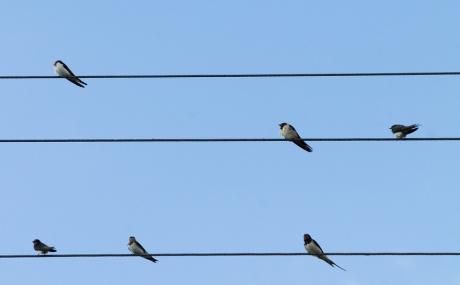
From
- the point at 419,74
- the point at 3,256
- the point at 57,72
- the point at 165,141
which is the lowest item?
the point at 3,256

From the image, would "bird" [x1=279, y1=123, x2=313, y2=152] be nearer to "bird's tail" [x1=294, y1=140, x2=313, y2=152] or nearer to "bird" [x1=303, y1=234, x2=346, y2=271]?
"bird's tail" [x1=294, y1=140, x2=313, y2=152]

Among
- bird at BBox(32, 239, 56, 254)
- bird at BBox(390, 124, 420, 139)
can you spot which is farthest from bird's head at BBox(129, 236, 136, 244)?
bird at BBox(390, 124, 420, 139)

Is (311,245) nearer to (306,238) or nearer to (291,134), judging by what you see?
(306,238)

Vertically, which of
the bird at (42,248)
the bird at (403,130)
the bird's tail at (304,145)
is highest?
the bird at (403,130)

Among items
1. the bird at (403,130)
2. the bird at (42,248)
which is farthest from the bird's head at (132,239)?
the bird at (403,130)

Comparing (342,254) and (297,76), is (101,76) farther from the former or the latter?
(342,254)

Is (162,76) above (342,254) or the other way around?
above

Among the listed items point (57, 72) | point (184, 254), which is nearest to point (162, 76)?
point (184, 254)

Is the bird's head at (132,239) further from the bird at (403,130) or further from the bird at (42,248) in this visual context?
the bird at (403,130)

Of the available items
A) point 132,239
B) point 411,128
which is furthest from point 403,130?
point 132,239

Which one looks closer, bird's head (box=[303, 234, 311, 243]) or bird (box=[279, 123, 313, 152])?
bird (box=[279, 123, 313, 152])

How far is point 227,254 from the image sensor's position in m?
13.5

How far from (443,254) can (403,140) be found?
4.21 ft

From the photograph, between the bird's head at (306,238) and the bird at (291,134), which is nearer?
the bird at (291,134)
